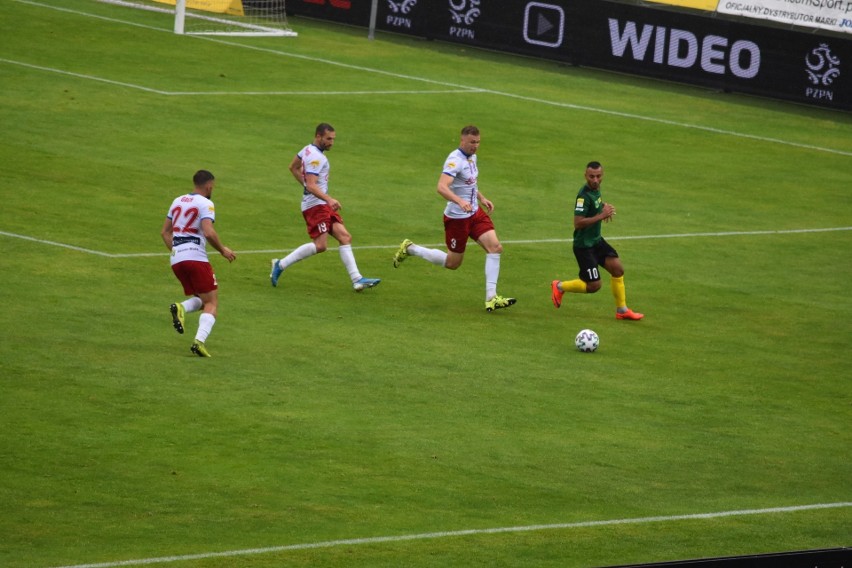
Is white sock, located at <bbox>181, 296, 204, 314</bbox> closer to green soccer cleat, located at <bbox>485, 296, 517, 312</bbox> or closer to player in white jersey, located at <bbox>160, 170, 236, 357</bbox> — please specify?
player in white jersey, located at <bbox>160, 170, 236, 357</bbox>

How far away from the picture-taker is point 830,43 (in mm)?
34656

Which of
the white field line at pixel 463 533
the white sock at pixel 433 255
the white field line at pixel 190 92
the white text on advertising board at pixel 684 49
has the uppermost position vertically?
the white text on advertising board at pixel 684 49

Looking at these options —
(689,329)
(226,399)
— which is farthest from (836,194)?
(226,399)

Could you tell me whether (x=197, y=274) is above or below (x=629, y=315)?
above

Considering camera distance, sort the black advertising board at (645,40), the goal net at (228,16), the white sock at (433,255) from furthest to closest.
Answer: the goal net at (228,16), the black advertising board at (645,40), the white sock at (433,255)

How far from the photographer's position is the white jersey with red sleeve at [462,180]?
18.5 metres

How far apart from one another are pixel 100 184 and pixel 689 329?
34.7ft

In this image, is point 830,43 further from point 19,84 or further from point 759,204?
point 19,84

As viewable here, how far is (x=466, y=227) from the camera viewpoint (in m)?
18.8

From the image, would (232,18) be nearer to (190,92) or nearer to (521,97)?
(190,92)

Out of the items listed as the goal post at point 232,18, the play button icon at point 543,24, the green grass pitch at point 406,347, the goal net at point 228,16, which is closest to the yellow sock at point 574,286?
the green grass pitch at point 406,347

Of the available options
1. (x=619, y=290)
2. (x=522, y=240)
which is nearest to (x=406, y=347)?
(x=619, y=290)

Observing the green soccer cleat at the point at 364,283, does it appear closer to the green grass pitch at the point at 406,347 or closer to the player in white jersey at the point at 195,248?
the green grass pitch at the point at 406,347

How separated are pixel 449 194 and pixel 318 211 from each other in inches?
75.9
